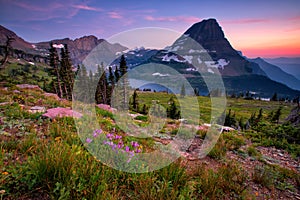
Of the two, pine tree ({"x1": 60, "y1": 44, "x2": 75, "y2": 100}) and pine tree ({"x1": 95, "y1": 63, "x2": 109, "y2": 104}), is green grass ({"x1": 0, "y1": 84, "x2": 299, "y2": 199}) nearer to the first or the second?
pine tree ({"x1": 60, "y1": 44, "x2": 75, "y2": 100})

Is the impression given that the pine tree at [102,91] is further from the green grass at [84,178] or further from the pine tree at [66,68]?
the green grass at [84,178]

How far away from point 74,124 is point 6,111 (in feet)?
10.1

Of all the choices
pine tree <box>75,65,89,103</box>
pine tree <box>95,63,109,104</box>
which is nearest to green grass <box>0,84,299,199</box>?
pine tree <box>95,63,109,104</box>

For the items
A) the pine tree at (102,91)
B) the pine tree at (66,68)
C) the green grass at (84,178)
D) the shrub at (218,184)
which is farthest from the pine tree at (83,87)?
the shrub at (218,184)

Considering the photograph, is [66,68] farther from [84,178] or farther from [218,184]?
[218,184]

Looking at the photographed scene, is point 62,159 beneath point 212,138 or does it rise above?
above

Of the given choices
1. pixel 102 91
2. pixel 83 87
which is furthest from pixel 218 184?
pixel 83 87

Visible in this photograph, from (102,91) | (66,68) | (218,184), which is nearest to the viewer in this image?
(218,184)

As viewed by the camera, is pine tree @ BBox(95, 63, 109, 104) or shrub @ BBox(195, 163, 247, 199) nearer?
shrub @ BBox(195, 163, 247, 199)

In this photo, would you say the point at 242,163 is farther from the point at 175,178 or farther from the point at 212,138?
the point at 175,178

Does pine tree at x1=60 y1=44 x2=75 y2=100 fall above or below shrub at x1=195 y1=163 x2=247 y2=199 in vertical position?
above

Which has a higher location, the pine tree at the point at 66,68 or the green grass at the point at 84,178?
the pine tree at the point at 66,68

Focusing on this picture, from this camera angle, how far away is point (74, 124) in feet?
22.5

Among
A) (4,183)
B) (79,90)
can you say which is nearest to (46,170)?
(4,183)
